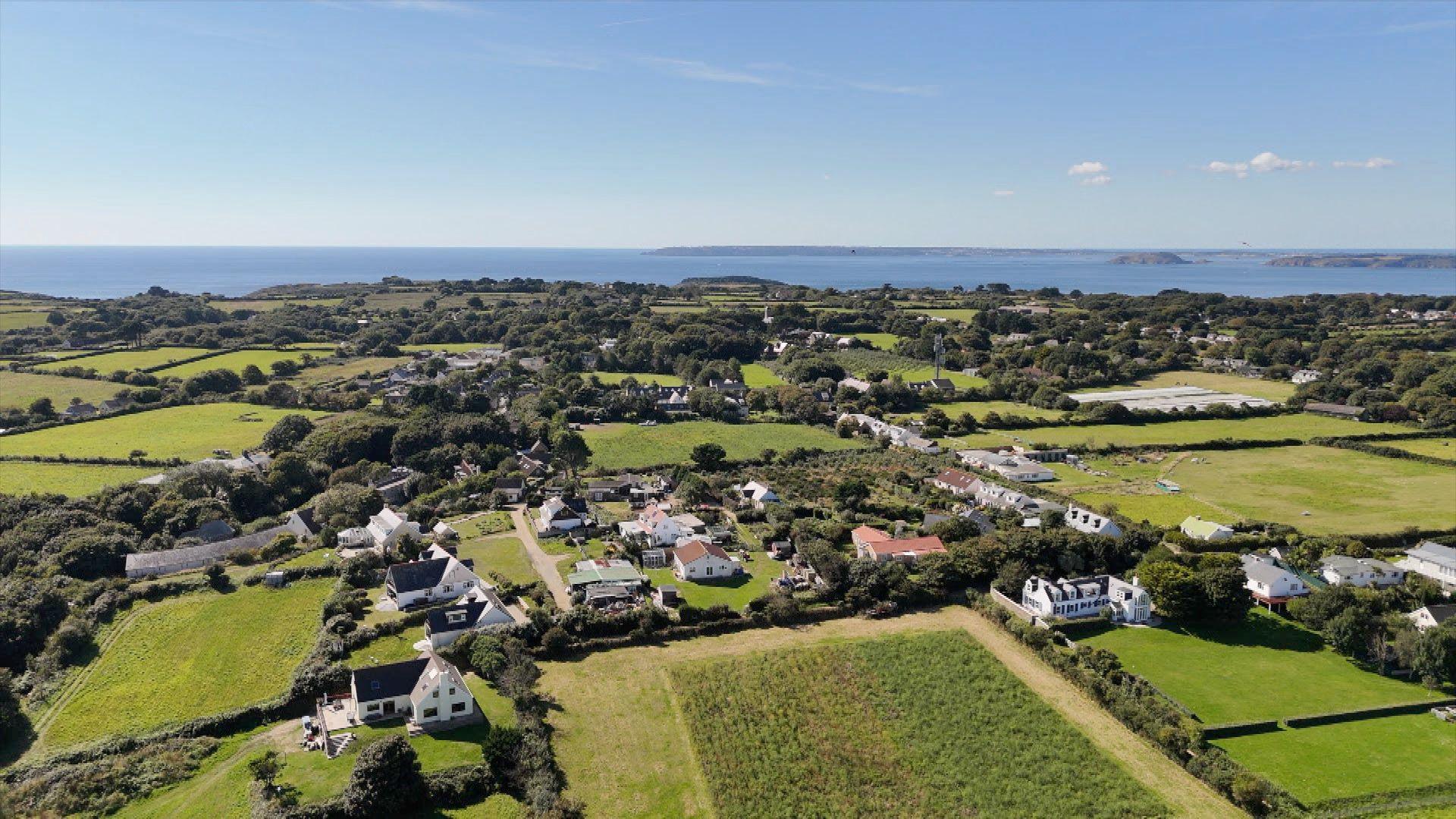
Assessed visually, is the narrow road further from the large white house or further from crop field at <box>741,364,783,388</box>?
crop field at <box>741,364,783,388</box>

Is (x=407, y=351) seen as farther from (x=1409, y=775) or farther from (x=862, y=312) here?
(x=1409, y=775)

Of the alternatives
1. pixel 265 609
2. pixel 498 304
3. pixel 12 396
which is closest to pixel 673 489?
pixel 265 609

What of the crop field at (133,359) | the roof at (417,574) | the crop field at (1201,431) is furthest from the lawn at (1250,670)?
the crop field at (133,359)

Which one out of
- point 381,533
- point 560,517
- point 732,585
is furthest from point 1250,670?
point 381,533

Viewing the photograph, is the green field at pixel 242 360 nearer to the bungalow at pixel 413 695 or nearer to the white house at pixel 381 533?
the white house at pixel 381 533

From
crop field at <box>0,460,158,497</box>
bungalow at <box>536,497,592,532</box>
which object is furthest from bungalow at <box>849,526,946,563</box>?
crop field at <box>0,460,158,497</box>

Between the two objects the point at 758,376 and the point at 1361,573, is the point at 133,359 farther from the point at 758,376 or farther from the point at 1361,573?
the point at 1361,573
